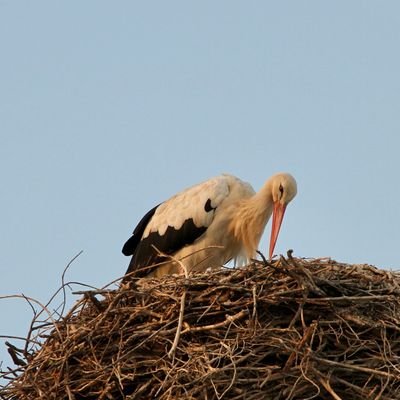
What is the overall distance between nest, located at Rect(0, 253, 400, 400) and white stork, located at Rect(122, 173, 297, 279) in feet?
5.97

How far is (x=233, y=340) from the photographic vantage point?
681 centimetres

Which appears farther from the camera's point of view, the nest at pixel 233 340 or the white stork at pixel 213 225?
the white stork at pixel 213 225

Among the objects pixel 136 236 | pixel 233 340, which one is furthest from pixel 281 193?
pixel 233 340

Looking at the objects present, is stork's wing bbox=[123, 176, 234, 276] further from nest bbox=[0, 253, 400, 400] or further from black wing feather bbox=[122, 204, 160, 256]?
nest bbox=[0, 253, 400, 400]

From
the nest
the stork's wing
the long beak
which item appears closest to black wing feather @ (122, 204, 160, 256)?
the stork's wing

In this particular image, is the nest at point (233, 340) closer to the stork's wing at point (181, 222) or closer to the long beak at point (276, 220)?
the long beak at point (276, 220)

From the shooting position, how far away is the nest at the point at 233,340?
6.61m

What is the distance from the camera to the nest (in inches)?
260

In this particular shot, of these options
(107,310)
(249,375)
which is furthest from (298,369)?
(107,310)

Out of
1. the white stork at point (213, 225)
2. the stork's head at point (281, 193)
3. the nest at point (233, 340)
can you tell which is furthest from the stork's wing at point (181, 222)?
the nest at point (233, 340)

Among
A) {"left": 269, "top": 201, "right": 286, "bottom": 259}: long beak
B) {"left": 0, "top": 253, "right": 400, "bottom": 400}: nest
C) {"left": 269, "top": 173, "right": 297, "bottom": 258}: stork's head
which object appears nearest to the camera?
{"left": 0, "top": 253, "right": 400, "bottom": 400}: nest

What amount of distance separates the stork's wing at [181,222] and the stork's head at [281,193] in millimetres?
354

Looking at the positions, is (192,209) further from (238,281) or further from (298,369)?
(298,369)

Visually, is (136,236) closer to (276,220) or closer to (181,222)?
(181,222)
